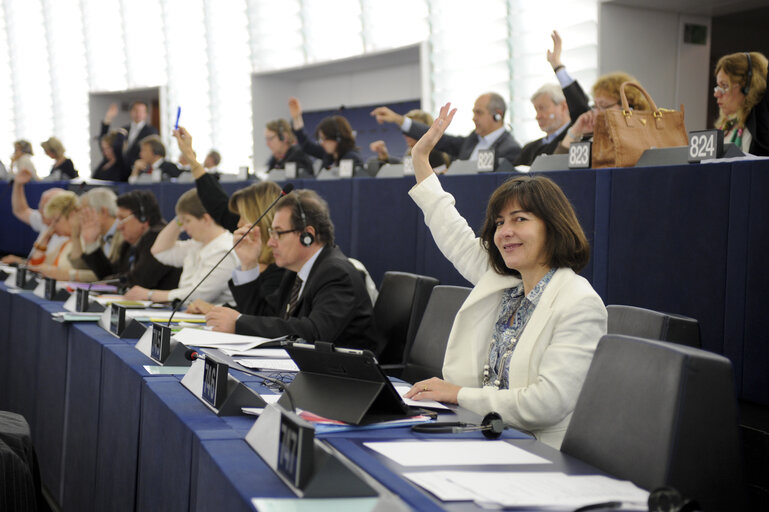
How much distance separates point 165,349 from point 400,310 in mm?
1081

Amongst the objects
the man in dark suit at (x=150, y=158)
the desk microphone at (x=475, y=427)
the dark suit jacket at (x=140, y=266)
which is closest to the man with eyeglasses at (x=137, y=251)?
the dark suit jacket at (x=140, y=266)

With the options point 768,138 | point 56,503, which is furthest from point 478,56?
point 56,503

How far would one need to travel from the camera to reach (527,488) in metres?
1.24

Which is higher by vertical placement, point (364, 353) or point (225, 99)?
point (225, 99)

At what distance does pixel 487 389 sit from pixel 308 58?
8.82m

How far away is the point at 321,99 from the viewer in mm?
10914

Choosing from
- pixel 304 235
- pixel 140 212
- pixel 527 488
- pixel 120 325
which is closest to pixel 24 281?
pixel 140 212

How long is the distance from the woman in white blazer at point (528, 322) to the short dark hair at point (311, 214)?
0.85m

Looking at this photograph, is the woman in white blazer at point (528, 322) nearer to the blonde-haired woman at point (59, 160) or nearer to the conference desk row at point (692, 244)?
the conference desk row at point (692, 244)

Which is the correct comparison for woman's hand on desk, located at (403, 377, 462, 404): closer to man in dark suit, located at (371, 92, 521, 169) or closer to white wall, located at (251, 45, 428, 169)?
man in dark suit, located at (371, 92, 521, 169)

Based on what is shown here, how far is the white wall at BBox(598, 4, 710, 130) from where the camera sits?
6.00 metres

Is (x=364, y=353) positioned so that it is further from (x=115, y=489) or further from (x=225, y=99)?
(x=225, y=99)

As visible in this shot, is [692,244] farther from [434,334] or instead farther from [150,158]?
[150,158]

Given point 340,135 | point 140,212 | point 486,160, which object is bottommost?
point 140,212
